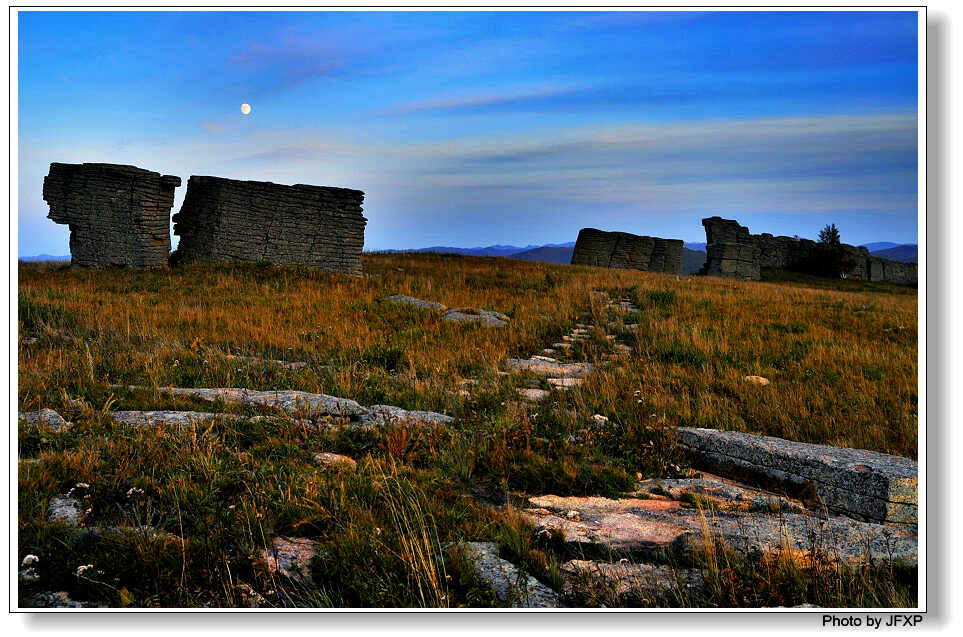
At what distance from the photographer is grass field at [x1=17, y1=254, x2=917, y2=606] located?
3.26m

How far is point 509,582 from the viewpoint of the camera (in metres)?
3.24

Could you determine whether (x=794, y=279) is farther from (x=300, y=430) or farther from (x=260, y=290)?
(x=300, y=430)

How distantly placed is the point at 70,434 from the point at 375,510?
2.66m

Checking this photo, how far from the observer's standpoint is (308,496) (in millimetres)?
3977

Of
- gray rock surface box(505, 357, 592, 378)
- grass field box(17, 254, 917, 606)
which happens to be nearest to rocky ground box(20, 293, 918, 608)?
grass field box(17, 254, 917, 606)

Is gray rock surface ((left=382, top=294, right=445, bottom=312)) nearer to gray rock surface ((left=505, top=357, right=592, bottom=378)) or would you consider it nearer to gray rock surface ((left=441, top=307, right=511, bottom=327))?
gray rock surface ((left=441, top=307, right=511, bottom=327))

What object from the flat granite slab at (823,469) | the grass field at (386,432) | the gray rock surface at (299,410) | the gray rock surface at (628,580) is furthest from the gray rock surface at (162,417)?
the flat granite slab at (823,469)

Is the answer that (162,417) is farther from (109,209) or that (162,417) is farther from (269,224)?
(109,209)

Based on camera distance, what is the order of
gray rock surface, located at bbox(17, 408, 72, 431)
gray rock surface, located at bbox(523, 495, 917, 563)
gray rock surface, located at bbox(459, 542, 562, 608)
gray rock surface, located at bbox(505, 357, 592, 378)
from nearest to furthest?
1. gray rock surface, located at bbox(459, 542, 562, 608)
2. gray rock surface, located at bbox(523, 495, 917, 563)
3. gray rock surface, located at bbox(17, 408, 72, 431)
4. gray rock surface, located at bbox(505, 357, 592, 378)

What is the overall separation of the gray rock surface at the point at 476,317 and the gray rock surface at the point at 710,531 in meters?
7.93

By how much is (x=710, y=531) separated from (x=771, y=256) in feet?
136

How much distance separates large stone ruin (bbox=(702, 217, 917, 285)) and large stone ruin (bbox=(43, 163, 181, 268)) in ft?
90.9

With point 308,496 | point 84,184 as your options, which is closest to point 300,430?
point 308,496

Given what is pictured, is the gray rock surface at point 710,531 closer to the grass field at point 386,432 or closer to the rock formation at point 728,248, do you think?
the grass field at point 386,432
